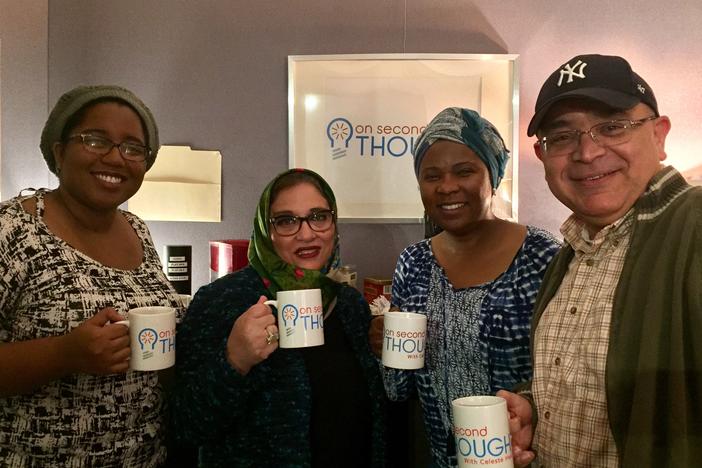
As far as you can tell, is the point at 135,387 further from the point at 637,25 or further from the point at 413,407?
the point at 637,25

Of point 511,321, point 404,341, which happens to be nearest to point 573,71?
point 511,321

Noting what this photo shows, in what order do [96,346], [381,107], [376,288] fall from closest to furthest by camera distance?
1. [96,346]
2. [376,288]
3. [381,107]

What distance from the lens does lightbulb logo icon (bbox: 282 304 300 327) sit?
1.22 m

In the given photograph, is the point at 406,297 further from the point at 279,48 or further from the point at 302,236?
the point at 279,48

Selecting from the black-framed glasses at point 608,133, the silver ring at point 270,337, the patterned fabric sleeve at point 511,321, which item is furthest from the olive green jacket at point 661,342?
the silver ring at point 270,337

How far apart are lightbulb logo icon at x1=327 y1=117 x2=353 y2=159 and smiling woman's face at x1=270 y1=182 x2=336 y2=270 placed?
139cm

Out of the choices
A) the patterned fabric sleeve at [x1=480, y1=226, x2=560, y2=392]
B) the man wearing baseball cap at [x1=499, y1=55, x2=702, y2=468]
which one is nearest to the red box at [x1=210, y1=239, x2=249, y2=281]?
the patterned fabric sleeve at [x1=480, y1=226, x2=560, y2=392]

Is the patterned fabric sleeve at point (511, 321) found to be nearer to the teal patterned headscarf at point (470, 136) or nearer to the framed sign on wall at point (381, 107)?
the teal patterned headscarf at point (470, 136)

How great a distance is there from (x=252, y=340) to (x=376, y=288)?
1431 millimetres

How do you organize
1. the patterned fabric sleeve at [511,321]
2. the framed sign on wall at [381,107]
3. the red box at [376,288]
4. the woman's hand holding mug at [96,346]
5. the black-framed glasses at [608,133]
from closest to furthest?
1. the black-framed glasses at [608,133]
2. the woman's hand holding mug at [96,346]
3. the patterned fabric sleeve at [511,321]
4. the red box at [376,288]
5. the framed sign on wall at [381,107]

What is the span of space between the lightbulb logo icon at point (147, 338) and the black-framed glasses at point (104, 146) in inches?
19.3

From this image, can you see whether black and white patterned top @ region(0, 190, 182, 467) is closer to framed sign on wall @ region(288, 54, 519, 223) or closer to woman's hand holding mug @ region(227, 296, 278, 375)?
woman's hand holding mug @ region(227, 296, 278, 375)

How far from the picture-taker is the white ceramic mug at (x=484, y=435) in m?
0.87

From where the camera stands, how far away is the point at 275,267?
139 centimetres
